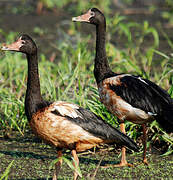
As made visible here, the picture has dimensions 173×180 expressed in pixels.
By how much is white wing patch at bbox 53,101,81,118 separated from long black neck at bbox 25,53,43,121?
197 mm

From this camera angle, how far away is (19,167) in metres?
4.80

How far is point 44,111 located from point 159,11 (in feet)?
34.3

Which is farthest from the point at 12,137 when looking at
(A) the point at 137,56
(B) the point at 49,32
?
(B) the point at 49,32

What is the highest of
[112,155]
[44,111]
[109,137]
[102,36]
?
[102,36]

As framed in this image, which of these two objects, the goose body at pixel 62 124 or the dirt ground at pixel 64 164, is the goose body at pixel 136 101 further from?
the goose body at pixel 62 124

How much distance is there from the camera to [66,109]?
4332 mm

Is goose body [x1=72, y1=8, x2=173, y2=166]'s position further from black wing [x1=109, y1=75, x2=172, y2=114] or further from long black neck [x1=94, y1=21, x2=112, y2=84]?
long black neck [x1=94, y1=21, x2=112, y2=84]

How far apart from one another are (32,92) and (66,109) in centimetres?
41

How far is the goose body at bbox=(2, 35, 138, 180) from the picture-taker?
4174mm

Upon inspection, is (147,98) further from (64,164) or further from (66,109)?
(64,164)

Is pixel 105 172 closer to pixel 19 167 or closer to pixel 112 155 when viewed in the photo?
pixel 112 155

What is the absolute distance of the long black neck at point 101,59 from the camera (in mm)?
5273

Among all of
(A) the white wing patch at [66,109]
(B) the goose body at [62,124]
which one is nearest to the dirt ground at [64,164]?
(B) the goose body at [62,124]

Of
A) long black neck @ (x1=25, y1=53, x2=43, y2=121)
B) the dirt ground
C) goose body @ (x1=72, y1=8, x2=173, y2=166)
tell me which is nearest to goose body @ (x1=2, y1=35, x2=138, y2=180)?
long black neck @ (x1=25, y1=53, x2=43, y2=121)
